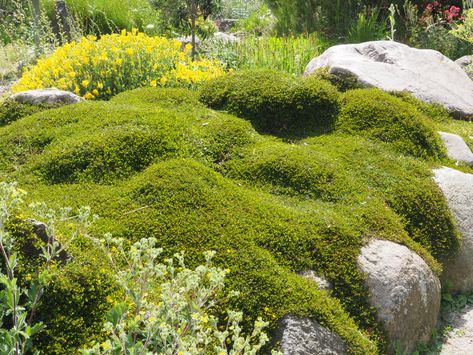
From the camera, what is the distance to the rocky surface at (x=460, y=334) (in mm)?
4719

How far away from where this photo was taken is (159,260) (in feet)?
13.5

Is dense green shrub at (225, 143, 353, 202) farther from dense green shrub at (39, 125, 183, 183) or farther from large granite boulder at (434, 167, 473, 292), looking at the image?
large granite boulder at (434, 167, 473, 292)

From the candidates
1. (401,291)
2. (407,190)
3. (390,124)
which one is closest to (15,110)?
(390,124)

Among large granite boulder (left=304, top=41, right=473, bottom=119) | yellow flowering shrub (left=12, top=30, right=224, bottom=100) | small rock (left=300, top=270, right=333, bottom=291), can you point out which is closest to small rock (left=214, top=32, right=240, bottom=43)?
large granite boulder (left=304, top=41, right=473, bottom=119)

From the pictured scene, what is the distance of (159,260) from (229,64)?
20.8 feet

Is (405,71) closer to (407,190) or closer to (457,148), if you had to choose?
(457,148)

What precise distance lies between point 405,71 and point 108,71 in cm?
373

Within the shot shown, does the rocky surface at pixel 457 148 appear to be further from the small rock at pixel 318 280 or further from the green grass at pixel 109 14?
the green grass at pixel 109 14

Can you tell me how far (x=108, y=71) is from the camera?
24.3 ft

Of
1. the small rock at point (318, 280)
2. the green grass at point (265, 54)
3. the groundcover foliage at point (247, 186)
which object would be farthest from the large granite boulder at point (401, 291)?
the green grass at point (265, 54)

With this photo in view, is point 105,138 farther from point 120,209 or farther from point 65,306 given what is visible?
point 65,306

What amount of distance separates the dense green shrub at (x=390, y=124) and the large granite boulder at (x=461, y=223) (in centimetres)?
49

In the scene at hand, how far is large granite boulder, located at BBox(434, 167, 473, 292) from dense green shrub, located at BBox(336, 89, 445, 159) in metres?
0.49

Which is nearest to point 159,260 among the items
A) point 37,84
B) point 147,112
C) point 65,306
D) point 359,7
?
point 65,306
